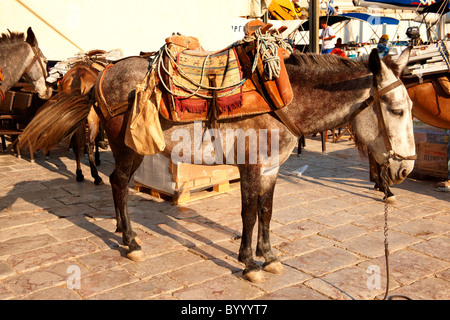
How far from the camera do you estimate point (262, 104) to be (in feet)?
11.0

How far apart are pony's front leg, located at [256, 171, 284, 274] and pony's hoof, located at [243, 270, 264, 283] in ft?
A: 0.66

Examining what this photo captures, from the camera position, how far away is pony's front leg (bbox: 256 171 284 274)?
3.54m

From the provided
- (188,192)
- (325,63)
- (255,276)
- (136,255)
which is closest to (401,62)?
(325,63)

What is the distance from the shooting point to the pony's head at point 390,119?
10.7 feet

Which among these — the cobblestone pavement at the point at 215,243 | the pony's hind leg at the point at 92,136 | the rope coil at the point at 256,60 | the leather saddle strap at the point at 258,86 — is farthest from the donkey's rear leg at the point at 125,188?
the pony's hind leg at the point at 92,136

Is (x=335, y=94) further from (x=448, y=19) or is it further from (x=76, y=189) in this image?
(x=448, y=19)

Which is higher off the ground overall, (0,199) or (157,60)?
(157,60)

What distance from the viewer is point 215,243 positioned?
4.38 metres

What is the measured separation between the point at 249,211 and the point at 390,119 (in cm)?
140

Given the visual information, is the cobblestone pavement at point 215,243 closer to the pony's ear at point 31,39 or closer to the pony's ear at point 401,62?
the pony's ear at point 401,62

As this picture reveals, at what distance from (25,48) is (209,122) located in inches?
148
